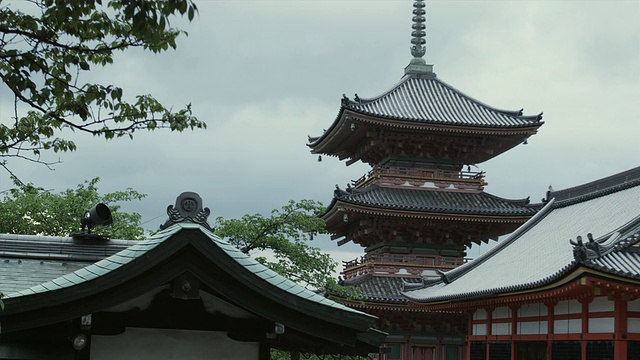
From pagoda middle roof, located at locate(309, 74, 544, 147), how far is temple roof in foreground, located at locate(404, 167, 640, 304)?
4.58 m

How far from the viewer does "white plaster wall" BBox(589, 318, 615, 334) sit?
65.6ft

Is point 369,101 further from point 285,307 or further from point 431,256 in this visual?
point 285,307

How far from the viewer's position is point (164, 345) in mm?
8539

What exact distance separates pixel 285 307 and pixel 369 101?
27.8 metres

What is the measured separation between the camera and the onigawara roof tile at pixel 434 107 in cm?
3509

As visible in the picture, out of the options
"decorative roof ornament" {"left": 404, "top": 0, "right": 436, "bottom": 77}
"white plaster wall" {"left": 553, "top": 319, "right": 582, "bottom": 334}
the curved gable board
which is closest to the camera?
the curved gable board

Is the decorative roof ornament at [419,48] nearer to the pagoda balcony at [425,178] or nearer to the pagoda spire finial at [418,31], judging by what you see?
the pagoda spire finial at [418,31]

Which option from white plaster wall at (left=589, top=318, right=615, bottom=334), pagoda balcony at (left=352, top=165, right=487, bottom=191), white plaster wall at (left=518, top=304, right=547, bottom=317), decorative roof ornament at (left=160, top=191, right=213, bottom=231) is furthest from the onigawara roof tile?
decorative roof ornament at (left=160, top=191, right=213, bottom=231)

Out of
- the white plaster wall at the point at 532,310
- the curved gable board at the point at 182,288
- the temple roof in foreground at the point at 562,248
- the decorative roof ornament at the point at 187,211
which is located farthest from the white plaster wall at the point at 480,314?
the decorative roof ornament at the point at 187,211

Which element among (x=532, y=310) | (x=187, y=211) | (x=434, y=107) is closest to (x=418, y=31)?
(x=434, y=107)

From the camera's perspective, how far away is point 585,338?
68.5 ft

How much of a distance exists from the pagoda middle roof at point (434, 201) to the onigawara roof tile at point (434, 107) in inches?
116

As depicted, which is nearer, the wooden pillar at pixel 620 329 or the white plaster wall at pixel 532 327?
the wooden pillar at pixel 620 329

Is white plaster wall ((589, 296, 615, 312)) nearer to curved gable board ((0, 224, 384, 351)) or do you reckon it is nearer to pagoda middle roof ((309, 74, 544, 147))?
curved gable board ((0, 224, 384, 351))
